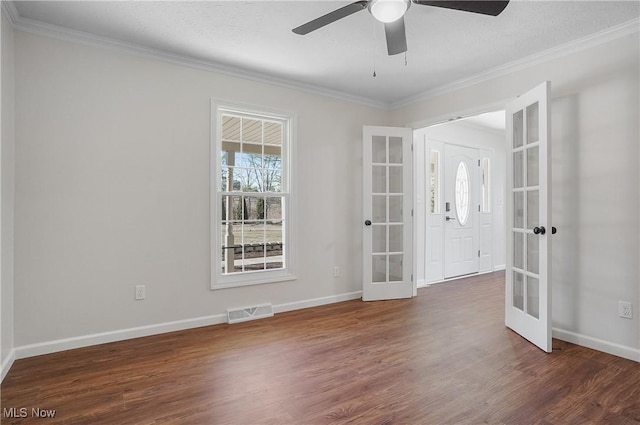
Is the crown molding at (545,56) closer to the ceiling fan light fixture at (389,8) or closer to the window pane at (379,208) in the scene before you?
the window pane at (379,208)

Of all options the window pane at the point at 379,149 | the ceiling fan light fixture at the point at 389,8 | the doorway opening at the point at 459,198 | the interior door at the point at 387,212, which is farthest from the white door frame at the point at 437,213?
the ceiling fan light fixture at the point at 389,8

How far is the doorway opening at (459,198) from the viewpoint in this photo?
524 centimetres

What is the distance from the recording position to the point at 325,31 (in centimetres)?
280

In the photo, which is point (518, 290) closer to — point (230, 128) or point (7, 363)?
point (230, 128)

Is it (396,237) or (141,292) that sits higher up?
(396,237)

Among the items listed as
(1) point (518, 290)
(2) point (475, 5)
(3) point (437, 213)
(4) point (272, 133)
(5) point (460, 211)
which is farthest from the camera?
(5) point (460, 211)

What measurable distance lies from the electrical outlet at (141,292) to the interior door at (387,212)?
2418 millimetres

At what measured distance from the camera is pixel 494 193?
646 cm

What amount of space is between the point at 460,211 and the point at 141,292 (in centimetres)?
490

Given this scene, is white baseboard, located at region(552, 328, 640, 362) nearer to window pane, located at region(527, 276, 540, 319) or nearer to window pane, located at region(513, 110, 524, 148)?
window pane, located at region(527, 276, 540, 319)

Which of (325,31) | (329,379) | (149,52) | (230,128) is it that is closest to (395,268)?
(329,379)

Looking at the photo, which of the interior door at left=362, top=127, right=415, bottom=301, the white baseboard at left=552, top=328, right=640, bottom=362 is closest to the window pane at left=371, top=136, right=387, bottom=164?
the interior door at left=362, top=127, right=415, bottom=301

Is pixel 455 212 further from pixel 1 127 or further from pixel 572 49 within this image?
pixel 1 127

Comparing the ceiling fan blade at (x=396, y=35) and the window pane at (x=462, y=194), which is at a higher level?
the ceiling fan blade at (x=396, y=35)
